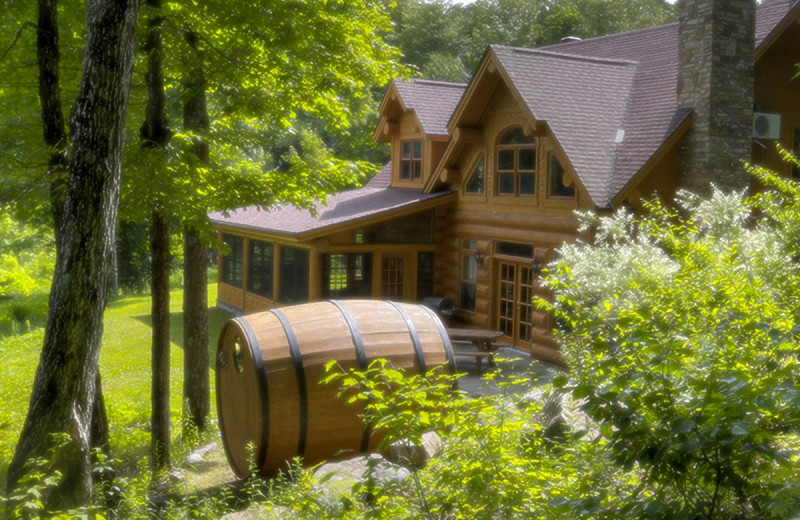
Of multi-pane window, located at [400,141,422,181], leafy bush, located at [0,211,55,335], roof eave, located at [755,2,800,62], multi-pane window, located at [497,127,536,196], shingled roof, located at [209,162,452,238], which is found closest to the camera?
roof eave, located at [755,2,800,62]

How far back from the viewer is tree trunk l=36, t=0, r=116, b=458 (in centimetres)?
824

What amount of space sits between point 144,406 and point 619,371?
1188 centimetres

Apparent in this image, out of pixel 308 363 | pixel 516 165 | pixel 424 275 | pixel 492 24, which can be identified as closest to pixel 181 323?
pixel 424 275

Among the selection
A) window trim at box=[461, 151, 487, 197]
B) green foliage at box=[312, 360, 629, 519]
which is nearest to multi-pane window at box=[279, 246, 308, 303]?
window trim at box=[461, 151, 487, 197]

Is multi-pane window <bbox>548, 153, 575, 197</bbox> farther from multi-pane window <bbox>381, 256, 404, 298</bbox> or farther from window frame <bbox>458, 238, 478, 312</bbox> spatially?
multi-pane window <bbox>381, 256, 404, 298</bbox>

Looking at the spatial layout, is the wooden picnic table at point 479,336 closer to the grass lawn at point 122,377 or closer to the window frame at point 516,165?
the window frame at point 516,165

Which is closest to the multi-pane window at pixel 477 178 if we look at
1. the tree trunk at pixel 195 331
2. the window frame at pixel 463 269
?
the window frame at pixel 463 269

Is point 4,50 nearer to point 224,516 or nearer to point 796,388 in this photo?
point 224,516

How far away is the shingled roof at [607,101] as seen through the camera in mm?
15758

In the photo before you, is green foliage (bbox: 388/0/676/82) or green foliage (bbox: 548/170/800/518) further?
green foliage (bbox: 388/0/676/82)

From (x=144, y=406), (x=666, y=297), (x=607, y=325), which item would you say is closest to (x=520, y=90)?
(x=144, y=406)

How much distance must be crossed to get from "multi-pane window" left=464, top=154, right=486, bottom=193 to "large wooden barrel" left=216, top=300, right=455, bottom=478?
33.8 ft

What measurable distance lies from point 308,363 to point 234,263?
1817cm

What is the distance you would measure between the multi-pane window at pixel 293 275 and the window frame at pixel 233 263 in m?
3.66
